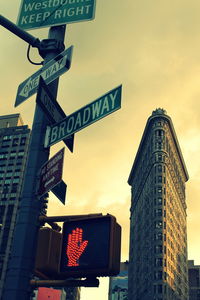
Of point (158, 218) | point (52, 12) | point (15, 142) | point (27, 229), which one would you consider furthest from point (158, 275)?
point (27, 229)

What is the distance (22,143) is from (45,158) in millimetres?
159075

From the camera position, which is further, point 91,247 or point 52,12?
point 52,12

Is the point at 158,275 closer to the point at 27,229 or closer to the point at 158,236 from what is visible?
the point at 158,236

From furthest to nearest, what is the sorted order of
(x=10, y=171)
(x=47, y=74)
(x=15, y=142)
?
(x=15, y=142) < (x=10, y=171) < (x=47, y=74)

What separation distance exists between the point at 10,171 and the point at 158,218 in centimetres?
5993

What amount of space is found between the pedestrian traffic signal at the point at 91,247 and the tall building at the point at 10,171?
136792 mm

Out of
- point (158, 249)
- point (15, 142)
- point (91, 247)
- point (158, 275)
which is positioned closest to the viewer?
point (91, 247)

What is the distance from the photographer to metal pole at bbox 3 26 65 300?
654 cm

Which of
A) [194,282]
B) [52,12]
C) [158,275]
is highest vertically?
[194,282]

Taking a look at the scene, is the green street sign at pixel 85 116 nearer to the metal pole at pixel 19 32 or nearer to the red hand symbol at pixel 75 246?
the red hand symbol at pixel 75 246

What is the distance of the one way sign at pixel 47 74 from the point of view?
7770 mm

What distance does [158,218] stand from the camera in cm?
12900

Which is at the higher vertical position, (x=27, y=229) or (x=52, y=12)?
(x=52, y=12)

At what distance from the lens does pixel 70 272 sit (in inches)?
236
